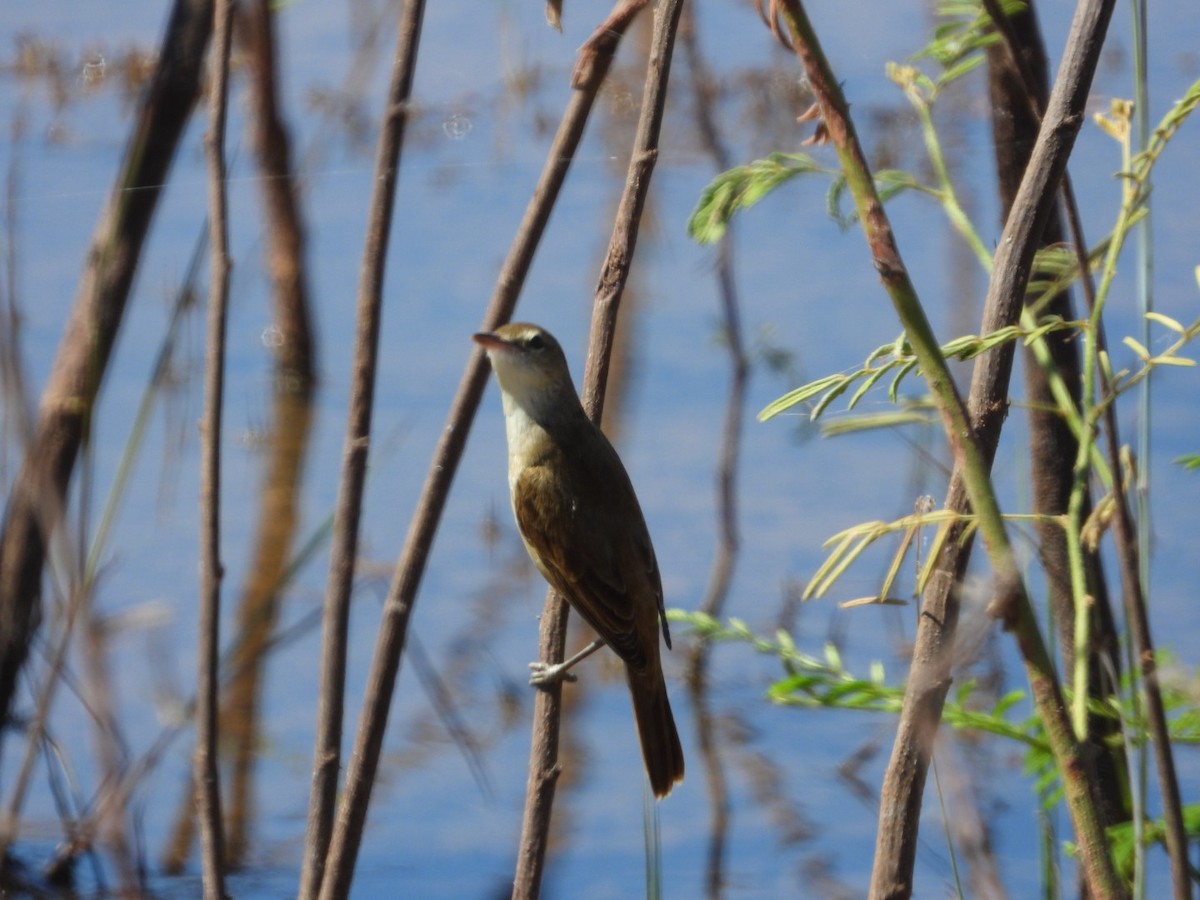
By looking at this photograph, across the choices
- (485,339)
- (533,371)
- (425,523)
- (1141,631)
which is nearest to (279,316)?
(533,371)

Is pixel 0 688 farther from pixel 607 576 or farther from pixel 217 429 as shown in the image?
pixel 217 429

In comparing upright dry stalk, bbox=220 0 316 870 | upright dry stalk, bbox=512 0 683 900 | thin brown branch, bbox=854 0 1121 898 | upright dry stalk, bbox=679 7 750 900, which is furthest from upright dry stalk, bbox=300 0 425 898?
upright dry stalk, bbox=220 0 316 870

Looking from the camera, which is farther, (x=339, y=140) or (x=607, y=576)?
(x=339, y=140)

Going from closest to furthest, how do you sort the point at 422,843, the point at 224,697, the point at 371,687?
1. the point at 371,687
2. the point at 422,843
3. the point at 224,697

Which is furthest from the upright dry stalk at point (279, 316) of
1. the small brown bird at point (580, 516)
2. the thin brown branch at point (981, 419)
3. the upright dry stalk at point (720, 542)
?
the thin brown branch at point (981, 419)

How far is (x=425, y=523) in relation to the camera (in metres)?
1.55

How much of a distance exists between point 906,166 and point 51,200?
10.7 ft

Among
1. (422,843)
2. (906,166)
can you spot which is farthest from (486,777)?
(906,166)

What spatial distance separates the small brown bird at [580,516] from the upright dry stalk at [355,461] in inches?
38.9

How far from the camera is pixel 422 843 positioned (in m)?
3.46

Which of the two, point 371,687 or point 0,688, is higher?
point 371,687

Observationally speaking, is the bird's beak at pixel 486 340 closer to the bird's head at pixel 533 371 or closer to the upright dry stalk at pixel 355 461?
the upright dry stalk at pixel 355 461

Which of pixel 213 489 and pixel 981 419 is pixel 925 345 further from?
pixel 213 489

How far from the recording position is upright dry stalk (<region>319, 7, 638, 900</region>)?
1.48m
